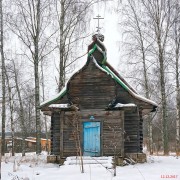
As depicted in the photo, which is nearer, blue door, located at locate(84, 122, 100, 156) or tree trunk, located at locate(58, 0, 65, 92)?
blue door, located at locate(84, 122, 100, 156)

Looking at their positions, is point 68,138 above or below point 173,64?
below

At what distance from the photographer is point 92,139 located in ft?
54.3

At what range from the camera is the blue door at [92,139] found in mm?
16422

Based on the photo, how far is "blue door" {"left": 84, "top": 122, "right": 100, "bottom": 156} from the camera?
53.9 feet

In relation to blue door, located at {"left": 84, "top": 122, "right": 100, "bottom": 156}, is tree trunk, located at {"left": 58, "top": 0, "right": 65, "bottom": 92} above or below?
above

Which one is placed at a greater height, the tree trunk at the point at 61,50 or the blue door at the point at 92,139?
the tree trunk at the point at 61,50

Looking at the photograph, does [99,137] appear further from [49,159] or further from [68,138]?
[49,159]

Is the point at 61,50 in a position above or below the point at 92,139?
above

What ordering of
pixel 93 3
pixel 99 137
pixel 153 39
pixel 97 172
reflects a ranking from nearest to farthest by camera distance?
pixel 97 172
pixel 99 137
pixel 93 3
pixel 153 39

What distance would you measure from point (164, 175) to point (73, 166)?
13.4ft

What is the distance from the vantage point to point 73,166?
13898mm

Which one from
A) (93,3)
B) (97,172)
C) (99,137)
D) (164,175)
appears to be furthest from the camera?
(93,3)

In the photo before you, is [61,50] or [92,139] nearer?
[92,139]

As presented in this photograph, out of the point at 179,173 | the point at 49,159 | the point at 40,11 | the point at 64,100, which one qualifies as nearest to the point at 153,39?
the point at 40,11
